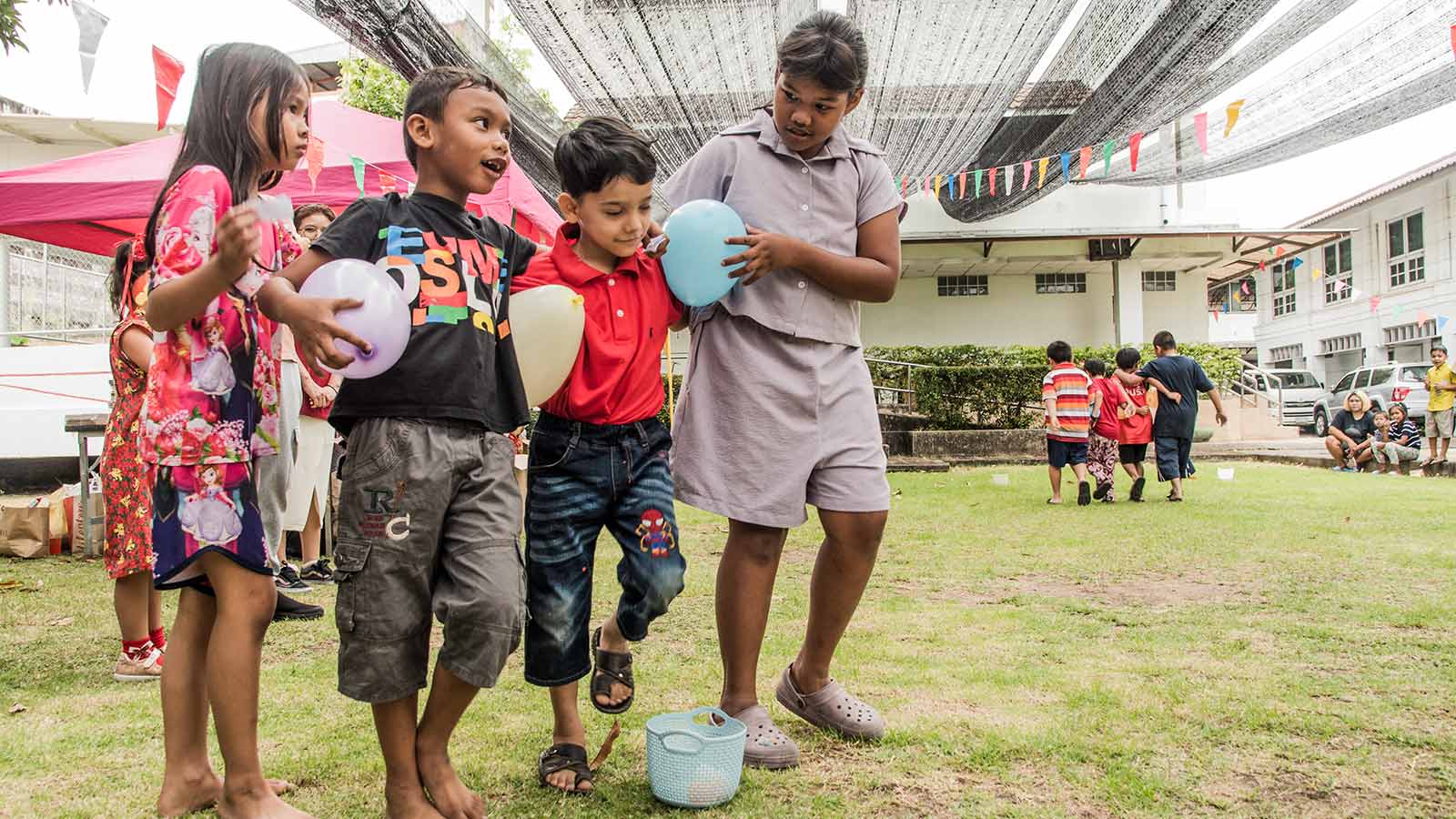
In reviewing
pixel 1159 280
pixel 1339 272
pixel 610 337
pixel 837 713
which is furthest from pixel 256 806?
pixel 1339 272

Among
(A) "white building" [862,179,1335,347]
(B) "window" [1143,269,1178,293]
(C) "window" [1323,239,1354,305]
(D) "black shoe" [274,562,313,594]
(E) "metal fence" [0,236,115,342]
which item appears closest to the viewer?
(D) "black shoe" [274,562,313,594]

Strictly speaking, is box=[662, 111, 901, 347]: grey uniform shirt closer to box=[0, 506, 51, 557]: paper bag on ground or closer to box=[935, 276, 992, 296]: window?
box=[0, 506, 51, 557]: paper bag on ground

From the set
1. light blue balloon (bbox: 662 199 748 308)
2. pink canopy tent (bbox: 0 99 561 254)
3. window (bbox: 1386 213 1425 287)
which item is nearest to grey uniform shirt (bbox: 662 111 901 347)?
light blue balloon (bbox: 662 199 748 308)

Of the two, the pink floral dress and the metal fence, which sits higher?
the metal fence

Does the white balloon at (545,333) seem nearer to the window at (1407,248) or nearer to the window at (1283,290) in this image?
the window at (1407,248)

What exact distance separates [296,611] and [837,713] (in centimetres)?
250

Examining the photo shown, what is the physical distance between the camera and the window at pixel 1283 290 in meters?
30.6

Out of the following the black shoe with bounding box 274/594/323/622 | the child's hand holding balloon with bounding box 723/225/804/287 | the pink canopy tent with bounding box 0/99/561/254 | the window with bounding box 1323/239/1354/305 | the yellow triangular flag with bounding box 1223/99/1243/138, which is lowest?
the black shoe with bounding box 274/594/323/622

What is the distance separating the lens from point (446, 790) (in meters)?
1.83

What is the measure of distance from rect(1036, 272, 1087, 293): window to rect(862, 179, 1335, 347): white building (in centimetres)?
2

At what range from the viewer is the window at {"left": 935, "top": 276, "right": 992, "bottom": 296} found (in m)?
19.4

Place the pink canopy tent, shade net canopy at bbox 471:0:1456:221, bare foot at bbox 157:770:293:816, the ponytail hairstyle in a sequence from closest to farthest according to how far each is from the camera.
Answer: bare foot at bbox 157:770:293:816, the ponytail hairstyle, the pink canopy tent, shade net canopy at bbox 471:0:1456:221

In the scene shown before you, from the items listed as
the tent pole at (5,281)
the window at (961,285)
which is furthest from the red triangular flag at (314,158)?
the window at (961,285)

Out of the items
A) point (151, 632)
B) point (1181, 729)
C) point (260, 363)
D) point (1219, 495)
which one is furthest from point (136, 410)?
point (1219, 495)
